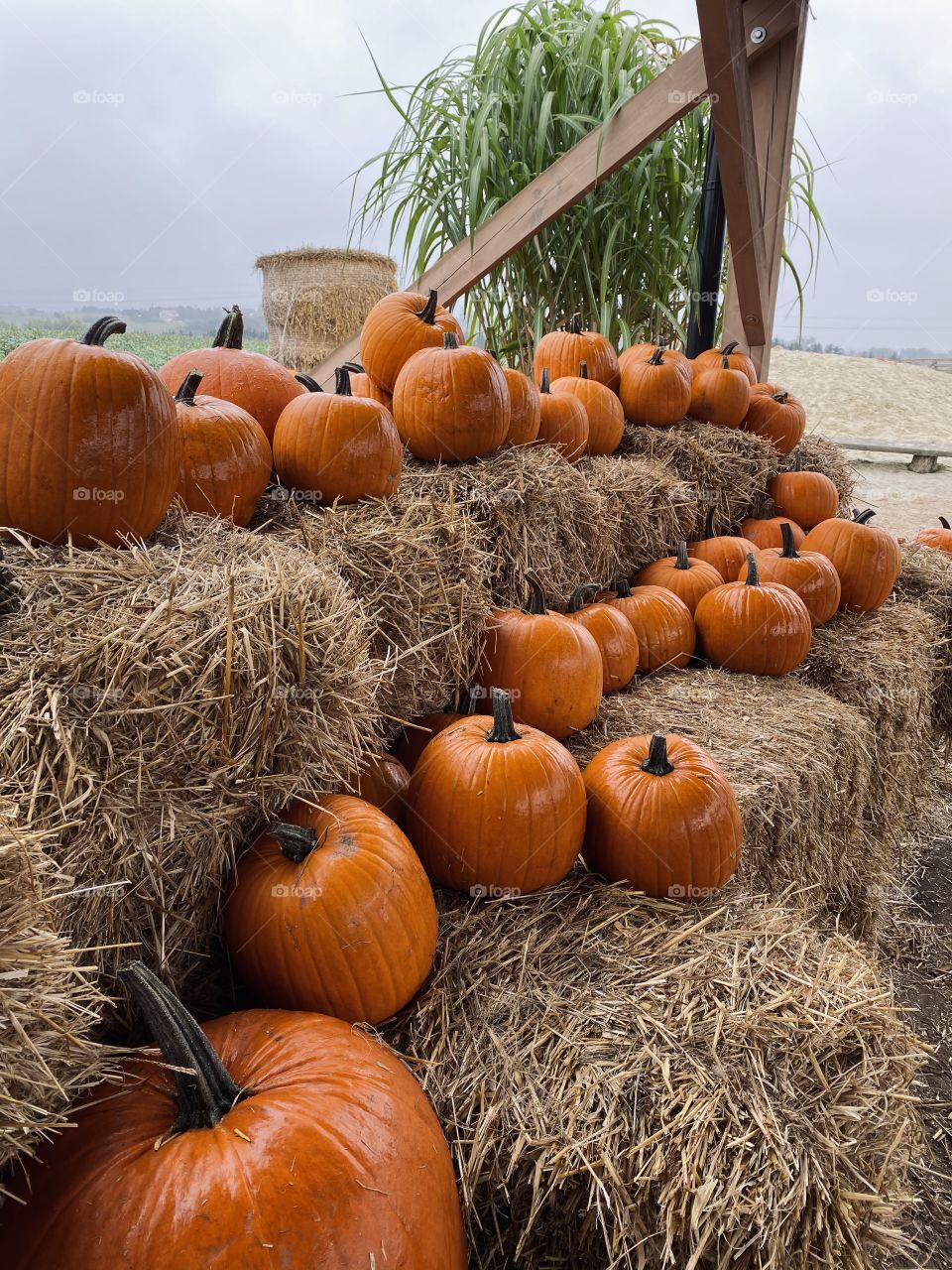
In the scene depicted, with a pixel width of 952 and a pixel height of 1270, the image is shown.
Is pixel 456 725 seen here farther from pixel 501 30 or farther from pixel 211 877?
→ pixel 501 30

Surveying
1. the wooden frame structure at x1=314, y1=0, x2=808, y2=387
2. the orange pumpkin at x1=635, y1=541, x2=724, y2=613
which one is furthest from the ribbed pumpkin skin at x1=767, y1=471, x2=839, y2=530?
the wooden frame structure at x1=314, y1=0, x2=808, y2=387

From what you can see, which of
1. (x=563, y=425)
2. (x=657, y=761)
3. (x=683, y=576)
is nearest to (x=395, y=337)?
(x=563, y=425)

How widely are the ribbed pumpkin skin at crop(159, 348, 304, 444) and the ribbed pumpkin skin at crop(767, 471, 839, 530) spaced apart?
2.34 metres

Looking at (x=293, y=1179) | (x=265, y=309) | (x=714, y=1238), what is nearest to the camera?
(x=293, y=1179)

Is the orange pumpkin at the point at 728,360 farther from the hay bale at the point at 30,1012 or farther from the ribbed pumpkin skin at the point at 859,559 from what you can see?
the hay bale at the point at 30,1012

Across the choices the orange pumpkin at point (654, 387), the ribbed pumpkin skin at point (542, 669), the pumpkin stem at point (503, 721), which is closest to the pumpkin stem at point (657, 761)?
the pumpkin stem at point (503, 721)

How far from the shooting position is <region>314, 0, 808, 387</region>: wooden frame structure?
120 inches

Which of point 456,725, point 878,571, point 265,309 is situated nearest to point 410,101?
point 265,309

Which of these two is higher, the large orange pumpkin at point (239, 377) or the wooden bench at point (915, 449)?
the large orange pumpkin at point (239, 377)

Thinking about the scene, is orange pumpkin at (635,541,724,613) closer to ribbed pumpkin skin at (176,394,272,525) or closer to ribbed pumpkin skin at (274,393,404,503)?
ribbed pumpkin skin at (274,393,404,503)

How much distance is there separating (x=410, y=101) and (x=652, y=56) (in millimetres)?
1279

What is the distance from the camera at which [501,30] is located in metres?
4.22

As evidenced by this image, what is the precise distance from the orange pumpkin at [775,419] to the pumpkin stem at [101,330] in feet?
9.63

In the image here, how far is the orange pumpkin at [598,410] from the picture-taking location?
9.70 ft
